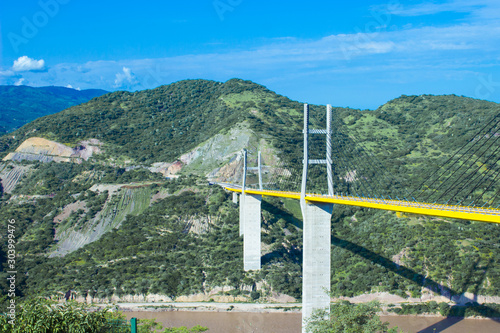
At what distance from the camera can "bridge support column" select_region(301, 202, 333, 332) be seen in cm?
2500

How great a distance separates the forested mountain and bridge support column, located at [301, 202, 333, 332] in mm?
10295

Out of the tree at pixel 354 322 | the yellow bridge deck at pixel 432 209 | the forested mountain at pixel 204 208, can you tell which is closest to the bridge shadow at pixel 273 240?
the forested mountain at pixel 204 208

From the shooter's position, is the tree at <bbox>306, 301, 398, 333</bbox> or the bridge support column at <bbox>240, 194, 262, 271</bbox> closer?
the tree at <bbox>306, 301, 398, 333</bbox>

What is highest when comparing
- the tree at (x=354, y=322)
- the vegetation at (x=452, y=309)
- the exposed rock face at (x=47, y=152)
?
the exposed rock face at (x=47, y=152)

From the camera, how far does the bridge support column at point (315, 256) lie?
25000 mm

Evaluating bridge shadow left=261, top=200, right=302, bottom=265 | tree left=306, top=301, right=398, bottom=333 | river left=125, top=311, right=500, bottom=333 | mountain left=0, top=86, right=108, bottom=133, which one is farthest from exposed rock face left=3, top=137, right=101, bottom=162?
mountain left=0, top=86, right=108, bottom=133

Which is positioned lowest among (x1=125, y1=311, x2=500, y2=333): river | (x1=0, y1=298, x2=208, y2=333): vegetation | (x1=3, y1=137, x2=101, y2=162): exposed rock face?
(x1=125, y1=311, x2=500, y2=333): river

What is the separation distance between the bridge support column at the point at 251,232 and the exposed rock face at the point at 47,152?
34.8m

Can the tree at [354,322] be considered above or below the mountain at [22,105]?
below

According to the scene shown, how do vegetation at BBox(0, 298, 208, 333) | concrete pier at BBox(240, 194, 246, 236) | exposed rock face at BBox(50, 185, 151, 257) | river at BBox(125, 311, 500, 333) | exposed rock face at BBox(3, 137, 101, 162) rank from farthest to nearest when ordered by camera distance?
1. exposed rock face at BBox(3, 137, 101, 162)
2. exposed rock face at BBox(50, 185, 151, 257)
3. concrete pier at BBox(240, 194, 246, 236)
4. river at BBox(125, 311, 500, 333)
5. vegetation at BBox(0, 298, 208, 333)

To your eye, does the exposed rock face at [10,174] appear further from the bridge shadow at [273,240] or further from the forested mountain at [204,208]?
the bridge shadow at [273,240]

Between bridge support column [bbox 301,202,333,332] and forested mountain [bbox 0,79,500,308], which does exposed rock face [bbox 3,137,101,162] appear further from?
bridge support column [bbox 301,202,333,332]

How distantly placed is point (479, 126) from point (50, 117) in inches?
2430

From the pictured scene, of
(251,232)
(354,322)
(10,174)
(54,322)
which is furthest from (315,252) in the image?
(10,174)
